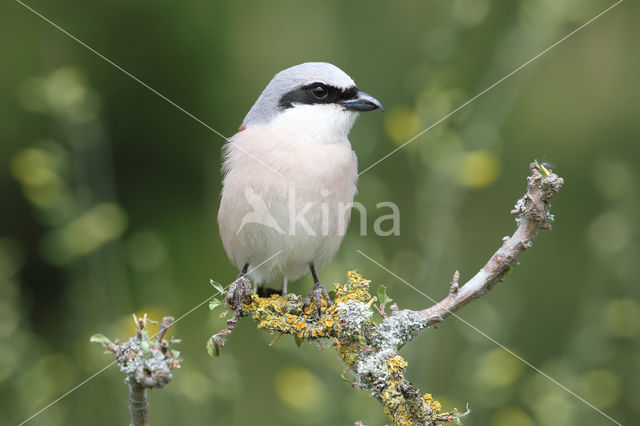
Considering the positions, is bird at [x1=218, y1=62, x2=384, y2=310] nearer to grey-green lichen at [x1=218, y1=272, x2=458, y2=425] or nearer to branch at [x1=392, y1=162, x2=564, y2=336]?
grey-green lichen at [x1=218, y1=272, x2=458, y2=425]

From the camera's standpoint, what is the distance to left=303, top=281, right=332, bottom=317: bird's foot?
2.12 m

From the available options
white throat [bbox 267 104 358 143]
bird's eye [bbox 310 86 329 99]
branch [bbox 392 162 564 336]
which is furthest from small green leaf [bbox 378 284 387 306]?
bird's eye [bbox 310 86 329 99]

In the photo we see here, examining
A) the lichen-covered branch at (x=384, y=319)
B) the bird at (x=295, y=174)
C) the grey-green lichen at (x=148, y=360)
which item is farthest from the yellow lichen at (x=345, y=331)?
the grey-green lichen at (x=148, y=360)

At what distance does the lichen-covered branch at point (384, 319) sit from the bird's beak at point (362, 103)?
0.81 meters

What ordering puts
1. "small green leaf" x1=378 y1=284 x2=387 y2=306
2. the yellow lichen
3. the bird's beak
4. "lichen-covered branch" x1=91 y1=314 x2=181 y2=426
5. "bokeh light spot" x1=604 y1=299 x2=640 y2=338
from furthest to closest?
the bird's beak, "bokeh light spot" x1=604 y1=299 x2=640 y2=338, "small green leaf" x1=378 y1=284 x2=387 y2=306, the yellow lichen, "lichen-covered branch" x1=91 y1=314 x2=181 y2=426

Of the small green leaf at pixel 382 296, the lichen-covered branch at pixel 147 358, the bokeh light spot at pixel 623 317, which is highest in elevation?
the lichen-covered branch at pixel 147 358

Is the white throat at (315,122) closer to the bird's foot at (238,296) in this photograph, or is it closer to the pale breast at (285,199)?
the pale breast at (285,199)

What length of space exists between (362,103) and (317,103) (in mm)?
166

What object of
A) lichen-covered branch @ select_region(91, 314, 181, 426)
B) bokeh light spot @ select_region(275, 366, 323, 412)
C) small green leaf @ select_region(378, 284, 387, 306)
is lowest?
bokeh light spot @ select_region(275, 366, 323, 412)

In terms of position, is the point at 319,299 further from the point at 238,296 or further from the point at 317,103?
the point at 317,103

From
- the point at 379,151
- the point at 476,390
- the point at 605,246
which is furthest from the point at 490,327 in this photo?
the point at 379,151

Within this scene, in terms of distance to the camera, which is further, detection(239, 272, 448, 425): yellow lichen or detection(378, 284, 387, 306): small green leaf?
detection(378, 284, 387, 306): small green leaf

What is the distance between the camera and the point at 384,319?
1.89 metres

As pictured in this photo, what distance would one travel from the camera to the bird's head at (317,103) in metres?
2.66
